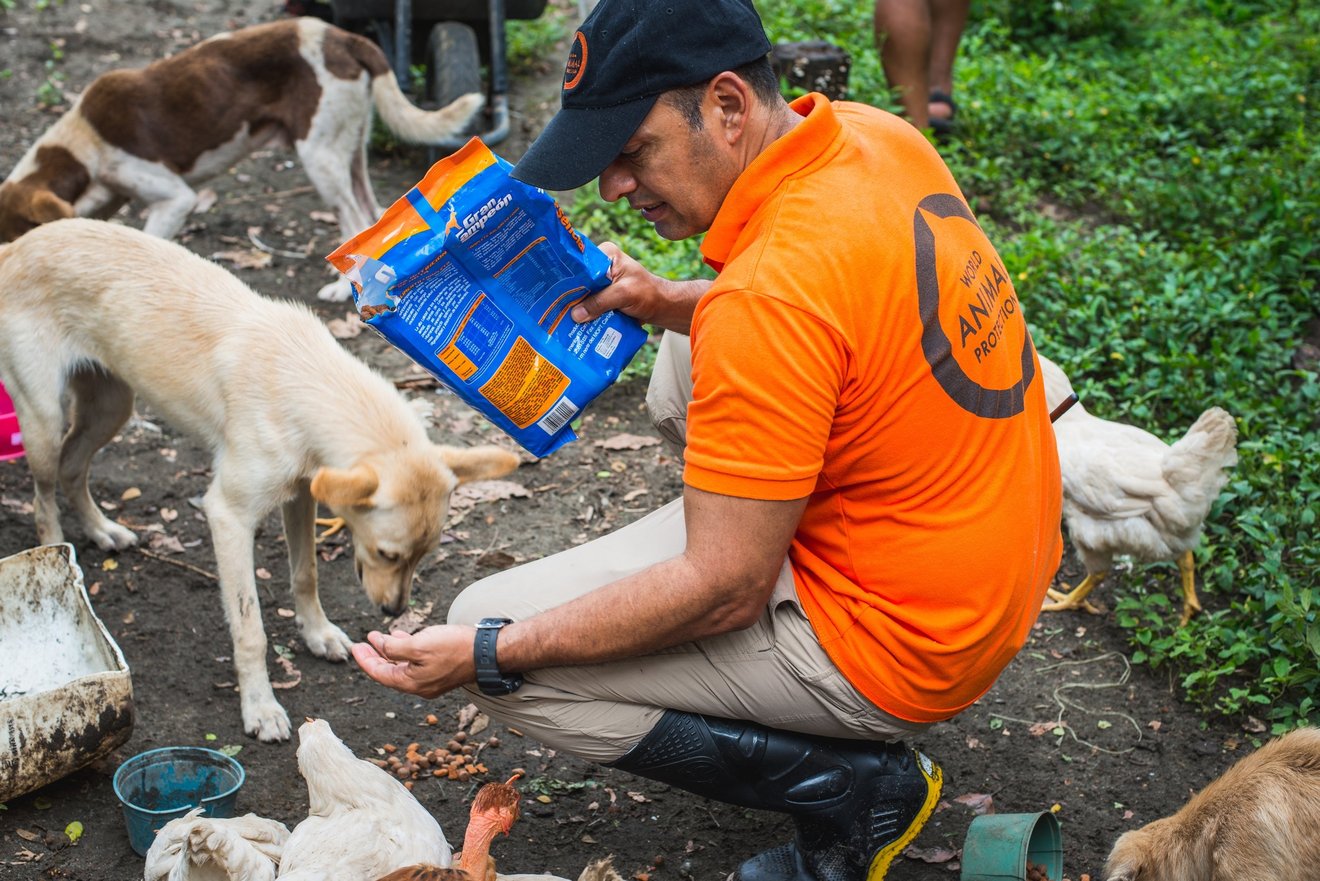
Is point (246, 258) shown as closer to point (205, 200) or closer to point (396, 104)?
point (205, 200)

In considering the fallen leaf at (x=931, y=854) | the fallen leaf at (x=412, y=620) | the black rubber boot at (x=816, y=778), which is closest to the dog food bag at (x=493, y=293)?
the black rubber boot at (x=816, y=778)

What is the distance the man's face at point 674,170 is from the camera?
245cm

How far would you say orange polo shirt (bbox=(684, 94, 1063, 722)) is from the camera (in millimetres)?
2268

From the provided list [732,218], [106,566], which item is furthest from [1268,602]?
[106,566]

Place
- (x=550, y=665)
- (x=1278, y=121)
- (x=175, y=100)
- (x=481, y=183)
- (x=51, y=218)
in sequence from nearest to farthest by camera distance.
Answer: (x=550, y=665), (x=481, y=183), (x=51, y=218), (x=175, y=100), (x=1278, y=121)

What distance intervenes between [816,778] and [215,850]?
52.6 inches

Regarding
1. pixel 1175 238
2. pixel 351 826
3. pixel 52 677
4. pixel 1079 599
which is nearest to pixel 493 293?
pixel 351 826

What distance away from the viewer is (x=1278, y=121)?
7.84 meters

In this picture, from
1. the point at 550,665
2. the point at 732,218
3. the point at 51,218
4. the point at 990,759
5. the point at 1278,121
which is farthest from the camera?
the point at 1278,121

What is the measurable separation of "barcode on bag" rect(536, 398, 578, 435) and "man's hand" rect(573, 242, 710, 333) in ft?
0.72

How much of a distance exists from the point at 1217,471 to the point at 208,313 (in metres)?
3.59

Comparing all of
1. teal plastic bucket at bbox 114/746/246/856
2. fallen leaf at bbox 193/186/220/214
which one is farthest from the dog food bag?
fallen leaf at bbox 193/186/220/214

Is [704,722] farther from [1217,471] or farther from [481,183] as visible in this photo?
[1217,471]

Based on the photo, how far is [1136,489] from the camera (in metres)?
4.33
